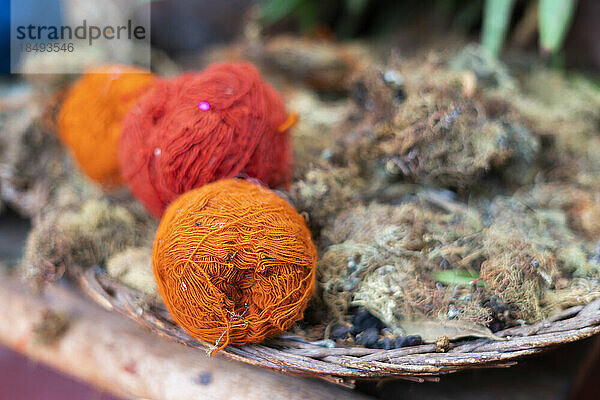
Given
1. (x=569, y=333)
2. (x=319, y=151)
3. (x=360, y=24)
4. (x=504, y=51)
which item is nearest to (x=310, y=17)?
(x=360, y=24)

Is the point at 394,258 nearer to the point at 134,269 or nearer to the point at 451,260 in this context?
the point at 451,260

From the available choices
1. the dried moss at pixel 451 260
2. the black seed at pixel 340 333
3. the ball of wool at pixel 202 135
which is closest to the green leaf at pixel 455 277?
the dried moss at pixel 451 260

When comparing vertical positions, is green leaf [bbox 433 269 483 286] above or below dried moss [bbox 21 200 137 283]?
above

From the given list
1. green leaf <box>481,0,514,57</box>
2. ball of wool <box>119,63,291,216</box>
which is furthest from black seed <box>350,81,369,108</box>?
green leaf <box>481,0,514,57</box>

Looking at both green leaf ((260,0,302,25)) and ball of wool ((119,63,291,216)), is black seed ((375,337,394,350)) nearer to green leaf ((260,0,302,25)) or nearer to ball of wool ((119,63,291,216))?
ball of wool ((119,63,291,216))

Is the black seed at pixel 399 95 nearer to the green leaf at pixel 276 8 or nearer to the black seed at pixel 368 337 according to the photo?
the black seed at pixel 368 337

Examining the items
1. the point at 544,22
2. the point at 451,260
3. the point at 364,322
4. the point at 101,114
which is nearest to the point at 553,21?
the point at 544,22
